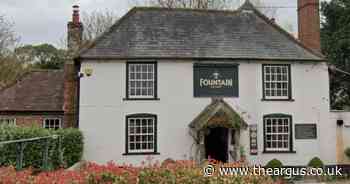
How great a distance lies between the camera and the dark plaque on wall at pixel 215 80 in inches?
722

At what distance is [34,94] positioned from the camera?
867 inches

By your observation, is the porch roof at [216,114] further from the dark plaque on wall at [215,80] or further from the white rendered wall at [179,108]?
the dark plaque on wall at [215,80]

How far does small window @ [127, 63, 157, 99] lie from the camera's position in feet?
59.4

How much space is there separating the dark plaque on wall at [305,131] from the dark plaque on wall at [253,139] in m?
2.14

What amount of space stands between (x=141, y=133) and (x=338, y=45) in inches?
707

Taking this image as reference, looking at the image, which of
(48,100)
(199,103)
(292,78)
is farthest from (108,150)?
(292,78)

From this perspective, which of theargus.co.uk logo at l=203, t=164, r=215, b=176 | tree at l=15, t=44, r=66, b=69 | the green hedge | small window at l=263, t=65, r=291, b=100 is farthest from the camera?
tree at l=15, t=44, r=66, b=69

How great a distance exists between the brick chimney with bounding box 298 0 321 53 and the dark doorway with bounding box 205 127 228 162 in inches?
267

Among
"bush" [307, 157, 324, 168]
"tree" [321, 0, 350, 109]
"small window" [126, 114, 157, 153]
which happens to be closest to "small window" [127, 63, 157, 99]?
"small window" [126, 114, 157, 153]

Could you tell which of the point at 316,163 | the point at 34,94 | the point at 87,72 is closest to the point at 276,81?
the point at 316,163

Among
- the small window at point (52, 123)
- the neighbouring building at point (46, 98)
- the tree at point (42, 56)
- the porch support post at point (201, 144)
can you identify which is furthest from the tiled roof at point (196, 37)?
the tree at point (42, 56)

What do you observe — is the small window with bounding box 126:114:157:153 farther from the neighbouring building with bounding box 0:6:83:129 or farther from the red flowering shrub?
the red flowering shrub

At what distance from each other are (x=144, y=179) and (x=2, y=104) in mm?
17476

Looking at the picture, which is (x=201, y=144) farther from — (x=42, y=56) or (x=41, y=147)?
(x=42, y=56)
